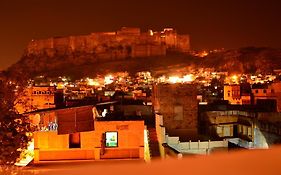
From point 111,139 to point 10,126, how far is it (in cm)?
322

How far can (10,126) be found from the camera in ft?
32.3

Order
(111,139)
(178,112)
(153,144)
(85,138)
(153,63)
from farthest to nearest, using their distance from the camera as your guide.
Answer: (153,63), (178,112), (153,144), (111,139), (85,138)

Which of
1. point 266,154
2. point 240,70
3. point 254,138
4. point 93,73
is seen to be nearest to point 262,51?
point 240,70

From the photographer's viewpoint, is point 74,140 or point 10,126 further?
point 74,140

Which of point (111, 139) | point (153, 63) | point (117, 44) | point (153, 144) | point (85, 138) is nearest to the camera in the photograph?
point (85, 138)

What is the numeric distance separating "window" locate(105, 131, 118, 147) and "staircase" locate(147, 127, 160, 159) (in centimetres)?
115

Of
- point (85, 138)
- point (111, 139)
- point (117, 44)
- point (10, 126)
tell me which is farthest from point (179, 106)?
point (117, 44)

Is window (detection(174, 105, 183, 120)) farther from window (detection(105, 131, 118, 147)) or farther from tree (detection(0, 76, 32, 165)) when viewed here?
tree (detection(0, 76, 32, 165))

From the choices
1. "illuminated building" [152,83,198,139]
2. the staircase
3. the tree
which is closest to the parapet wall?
"illuminated building" [152,83,198,139]

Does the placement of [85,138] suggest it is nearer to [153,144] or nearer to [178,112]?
[153,144]

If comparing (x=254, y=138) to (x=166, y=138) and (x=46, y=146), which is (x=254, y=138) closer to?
(x=166, y=138)

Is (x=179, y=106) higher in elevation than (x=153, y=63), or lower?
lower

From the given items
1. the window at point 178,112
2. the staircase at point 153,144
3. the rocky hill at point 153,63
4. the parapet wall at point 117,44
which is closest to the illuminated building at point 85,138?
the staircase at point 153,144

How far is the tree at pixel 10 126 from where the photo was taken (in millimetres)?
9148
